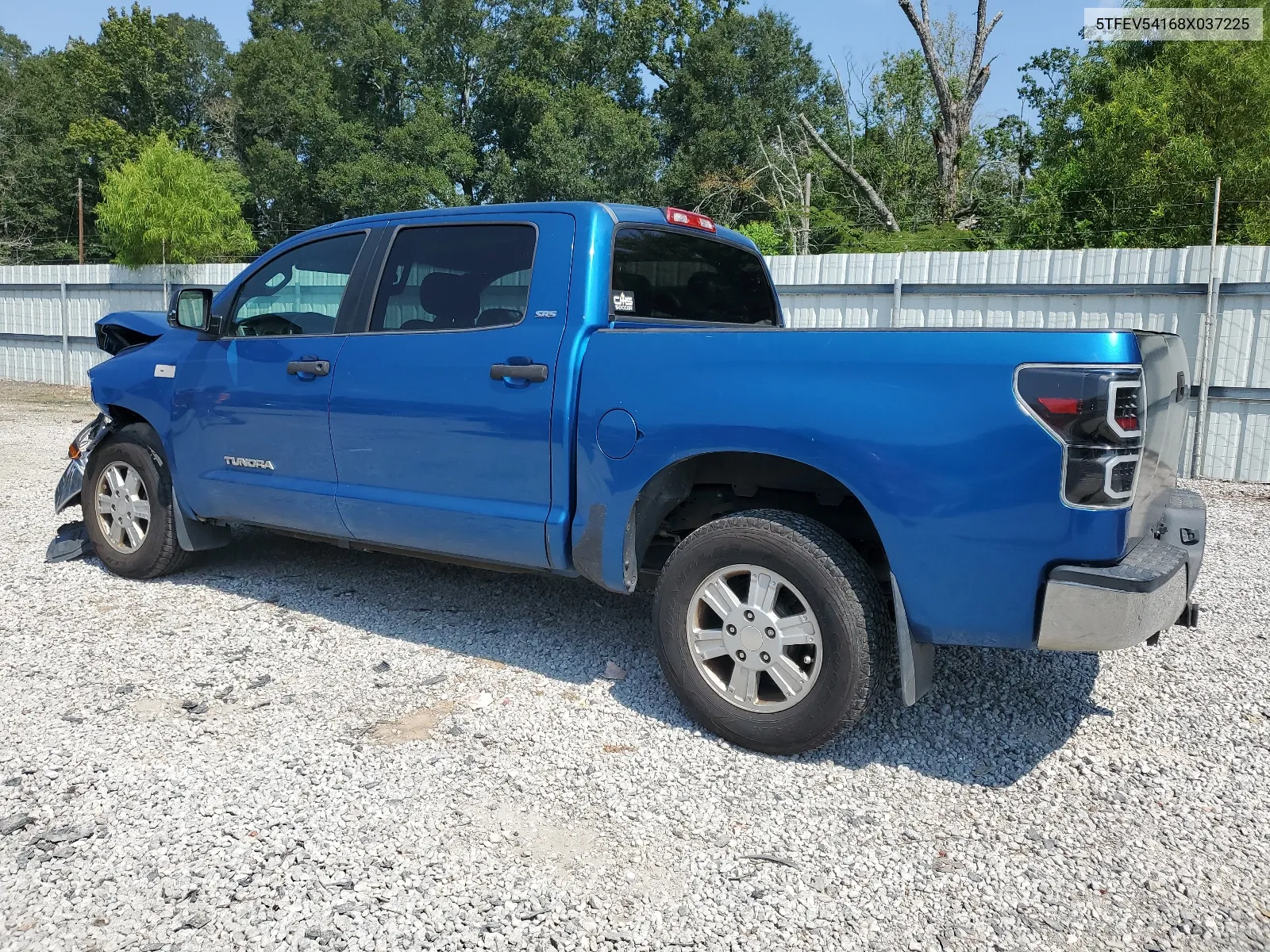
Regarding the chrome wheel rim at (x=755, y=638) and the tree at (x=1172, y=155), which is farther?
the tree at (x=1172, y=155)

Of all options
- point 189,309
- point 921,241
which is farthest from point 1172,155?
point 189,309

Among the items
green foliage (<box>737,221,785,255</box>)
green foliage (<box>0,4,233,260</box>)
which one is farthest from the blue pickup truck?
green foliage (<box>0,4,233,260</box>)

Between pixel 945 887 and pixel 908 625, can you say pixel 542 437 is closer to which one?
pixel 908 625

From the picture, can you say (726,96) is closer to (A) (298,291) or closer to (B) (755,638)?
(A) (298,291)

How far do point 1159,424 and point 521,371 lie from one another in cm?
228

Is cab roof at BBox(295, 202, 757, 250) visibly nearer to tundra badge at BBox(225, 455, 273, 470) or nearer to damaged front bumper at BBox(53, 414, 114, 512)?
tundra badge at BBox(225, 455, 273, 470)

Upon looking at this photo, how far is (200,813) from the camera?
10.2 ft

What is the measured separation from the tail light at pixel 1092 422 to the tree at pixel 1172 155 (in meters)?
14.7

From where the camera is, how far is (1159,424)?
3250mm

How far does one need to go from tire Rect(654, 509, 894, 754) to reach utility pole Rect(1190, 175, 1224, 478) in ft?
24.1

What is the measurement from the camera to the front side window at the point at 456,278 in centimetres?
420

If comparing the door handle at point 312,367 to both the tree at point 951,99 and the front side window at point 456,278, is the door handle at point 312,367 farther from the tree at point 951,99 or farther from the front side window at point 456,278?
the tree at point 951,99

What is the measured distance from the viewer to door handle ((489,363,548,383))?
12.8 ft

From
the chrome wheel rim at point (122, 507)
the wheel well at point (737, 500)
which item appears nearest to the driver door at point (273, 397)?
the chrome wheel rim at point (122, 507)
